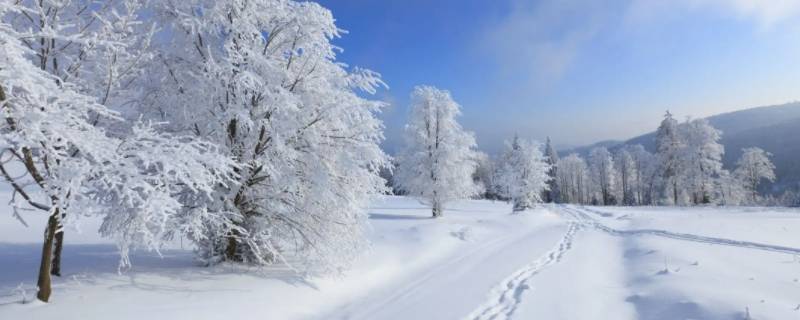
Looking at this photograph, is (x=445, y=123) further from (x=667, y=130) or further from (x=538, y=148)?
(x=667, y=130)

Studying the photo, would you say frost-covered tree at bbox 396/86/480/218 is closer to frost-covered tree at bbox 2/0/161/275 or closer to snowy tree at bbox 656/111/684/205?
frost-covered tree at bbox 2/0/161/275

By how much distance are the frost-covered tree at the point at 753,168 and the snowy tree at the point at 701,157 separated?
15.7 metres

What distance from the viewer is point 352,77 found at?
32.2 ft

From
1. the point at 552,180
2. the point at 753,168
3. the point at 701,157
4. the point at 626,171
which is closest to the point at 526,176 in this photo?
the point at 701,157

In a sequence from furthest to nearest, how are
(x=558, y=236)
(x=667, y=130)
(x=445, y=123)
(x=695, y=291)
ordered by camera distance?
(x=667, y=130)
(x=445, y=123)
(x=558, y=236)
(x=695, y=291)

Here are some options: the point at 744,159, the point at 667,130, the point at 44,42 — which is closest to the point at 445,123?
the point at 44,42

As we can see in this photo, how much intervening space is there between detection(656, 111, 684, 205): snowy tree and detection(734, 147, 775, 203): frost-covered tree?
54.9 ft

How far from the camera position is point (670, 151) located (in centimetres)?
4588

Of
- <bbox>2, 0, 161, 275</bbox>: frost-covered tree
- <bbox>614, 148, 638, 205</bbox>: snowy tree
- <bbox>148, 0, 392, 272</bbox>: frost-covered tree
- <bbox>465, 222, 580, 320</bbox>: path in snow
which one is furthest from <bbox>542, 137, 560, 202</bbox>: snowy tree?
<bbox>2, 0, 161, 275</bbox>: frost-covered tree

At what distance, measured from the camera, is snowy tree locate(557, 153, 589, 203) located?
93.0 metres

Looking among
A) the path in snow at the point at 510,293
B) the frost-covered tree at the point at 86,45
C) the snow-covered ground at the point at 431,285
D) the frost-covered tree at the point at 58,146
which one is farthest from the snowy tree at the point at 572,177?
the frost-covered tree at the point at 58,146

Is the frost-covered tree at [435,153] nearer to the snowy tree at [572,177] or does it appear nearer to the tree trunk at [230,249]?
the tree trunk at [230,249]

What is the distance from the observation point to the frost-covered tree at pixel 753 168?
53562 mm

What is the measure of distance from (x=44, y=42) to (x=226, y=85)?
2813 millimetres
